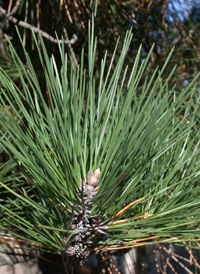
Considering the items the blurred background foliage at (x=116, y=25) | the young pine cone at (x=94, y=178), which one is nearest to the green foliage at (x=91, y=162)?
the young pine cone at (x=94, y=178)

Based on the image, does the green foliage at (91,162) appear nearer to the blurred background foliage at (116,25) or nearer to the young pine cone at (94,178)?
the young pine cone at (94,178)

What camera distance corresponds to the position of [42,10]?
65 centimetres

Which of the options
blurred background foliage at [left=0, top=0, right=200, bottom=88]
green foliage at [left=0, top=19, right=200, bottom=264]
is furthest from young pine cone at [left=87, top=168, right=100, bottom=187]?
blurred background foliage at [left=0, top=0, right=200, bottom=88]

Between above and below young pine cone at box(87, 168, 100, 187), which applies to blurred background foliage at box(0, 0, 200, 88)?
above

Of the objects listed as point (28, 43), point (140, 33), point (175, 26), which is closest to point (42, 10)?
point (28, 43)

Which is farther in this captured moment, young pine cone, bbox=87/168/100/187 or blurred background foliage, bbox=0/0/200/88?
blurred background foliage, bbox=0/0/200/88

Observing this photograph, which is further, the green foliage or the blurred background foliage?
the blurred background foliage

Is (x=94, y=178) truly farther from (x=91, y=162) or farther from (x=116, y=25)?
(x=116, y=25)

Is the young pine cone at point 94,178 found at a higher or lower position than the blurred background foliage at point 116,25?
lower

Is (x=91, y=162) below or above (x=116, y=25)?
below

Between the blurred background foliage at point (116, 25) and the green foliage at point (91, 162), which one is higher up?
the blurred background foliage at point (116, 25)

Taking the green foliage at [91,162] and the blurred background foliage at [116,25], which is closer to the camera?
the green foliage at [91,162]

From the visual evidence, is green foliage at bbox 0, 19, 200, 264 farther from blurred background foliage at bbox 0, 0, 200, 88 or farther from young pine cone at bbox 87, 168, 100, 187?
blurred background foliage at bbox 0, 0, 200, 88

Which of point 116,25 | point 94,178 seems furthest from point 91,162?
point 116,25
